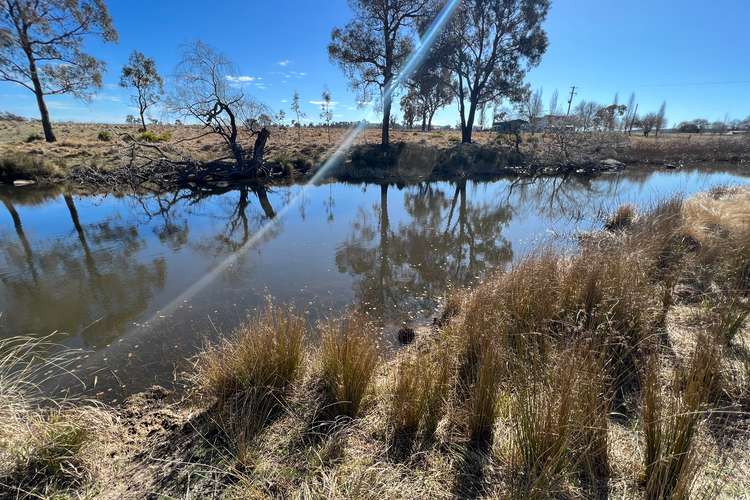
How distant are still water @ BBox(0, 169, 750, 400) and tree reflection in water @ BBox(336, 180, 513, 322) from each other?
38 mm

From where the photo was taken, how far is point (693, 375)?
2037 mm

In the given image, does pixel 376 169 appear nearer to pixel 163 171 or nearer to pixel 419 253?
pixel 163 171

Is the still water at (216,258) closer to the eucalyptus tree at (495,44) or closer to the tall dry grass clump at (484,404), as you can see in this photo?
the tall dry grass clump at (484,404)

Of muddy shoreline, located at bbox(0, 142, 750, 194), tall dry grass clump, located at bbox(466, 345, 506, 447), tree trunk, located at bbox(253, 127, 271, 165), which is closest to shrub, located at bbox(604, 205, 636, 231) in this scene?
tall dry grass clump, located at bbox(466, 345, 506, 447)

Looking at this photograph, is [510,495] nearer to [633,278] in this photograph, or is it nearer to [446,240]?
[633,278]

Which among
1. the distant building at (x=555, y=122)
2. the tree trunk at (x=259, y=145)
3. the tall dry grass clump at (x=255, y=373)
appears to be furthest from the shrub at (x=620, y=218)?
the distant building at (x=555, y=122)

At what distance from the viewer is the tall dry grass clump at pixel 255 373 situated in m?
2.55

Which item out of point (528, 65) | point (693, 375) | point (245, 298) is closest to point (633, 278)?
point (693, 375)

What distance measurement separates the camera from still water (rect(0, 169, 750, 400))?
436 cm

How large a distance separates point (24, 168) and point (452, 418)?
1985cm

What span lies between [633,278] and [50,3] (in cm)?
2990

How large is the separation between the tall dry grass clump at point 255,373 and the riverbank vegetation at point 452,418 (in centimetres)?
1

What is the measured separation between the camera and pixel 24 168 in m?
14.3

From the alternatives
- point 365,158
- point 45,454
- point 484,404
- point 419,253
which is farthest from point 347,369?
point 365,158
